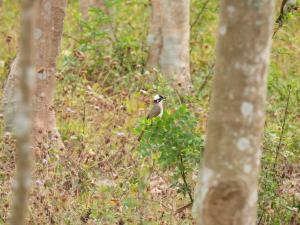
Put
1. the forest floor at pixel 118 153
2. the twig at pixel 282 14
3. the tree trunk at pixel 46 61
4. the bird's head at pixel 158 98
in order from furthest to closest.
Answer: the bird's head at pixel 158 98 < the tree trunk at pixel 46 61 < the twig at pixel 282 14 < the forest floor at pixel 118 153

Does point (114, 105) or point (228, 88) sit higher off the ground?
point (228, 88)

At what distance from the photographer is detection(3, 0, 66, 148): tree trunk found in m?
7.21

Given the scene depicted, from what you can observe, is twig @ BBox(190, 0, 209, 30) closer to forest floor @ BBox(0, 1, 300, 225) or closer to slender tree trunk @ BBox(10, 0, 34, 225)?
forest floor @ BBox(0, 1, 300, 225)

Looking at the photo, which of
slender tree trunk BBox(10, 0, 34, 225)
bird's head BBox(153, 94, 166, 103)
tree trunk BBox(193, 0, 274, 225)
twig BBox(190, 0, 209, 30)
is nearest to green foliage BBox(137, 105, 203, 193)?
bird's head BBox(153, 94, 166, 103)

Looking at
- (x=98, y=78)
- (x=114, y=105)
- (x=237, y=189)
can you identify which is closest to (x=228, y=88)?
(x=237, y=189)

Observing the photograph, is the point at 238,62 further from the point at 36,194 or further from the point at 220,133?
the point at 36,194

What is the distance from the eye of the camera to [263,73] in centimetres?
355

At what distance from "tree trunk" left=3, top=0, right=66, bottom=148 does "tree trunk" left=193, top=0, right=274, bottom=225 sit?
3.61 m

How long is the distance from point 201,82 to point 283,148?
3.66 m

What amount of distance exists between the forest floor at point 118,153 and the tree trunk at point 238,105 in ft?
6.57

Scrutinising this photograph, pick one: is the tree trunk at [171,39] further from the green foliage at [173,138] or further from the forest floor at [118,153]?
the green foliage at [173,138]

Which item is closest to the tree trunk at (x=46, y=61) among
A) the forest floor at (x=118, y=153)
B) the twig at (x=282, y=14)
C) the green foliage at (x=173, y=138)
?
the forest floor at (x=118, y=153)

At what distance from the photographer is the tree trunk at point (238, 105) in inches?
138

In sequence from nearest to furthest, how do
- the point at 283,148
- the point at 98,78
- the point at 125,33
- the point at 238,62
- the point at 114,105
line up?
1. the point at 238,62
2. the point at 283,148
3. the point at 114,105
4. the point at 98,78
5. the point at 125,33
